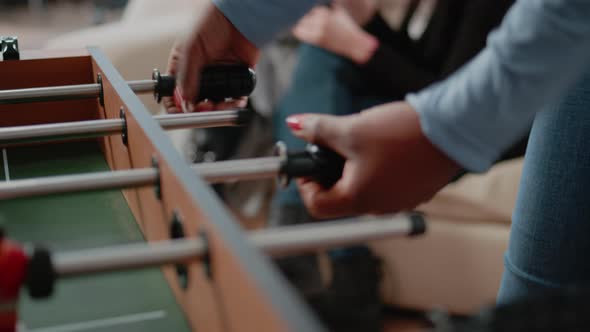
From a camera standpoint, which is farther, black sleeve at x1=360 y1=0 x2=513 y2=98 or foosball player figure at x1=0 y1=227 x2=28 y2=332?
black sleeve at x1=360 y1=0 x2=513 y2=98

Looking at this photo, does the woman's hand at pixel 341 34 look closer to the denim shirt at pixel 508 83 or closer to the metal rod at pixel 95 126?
the metal rod at pixel 95 126

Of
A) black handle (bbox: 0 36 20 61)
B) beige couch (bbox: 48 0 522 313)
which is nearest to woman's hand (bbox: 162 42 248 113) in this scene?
black handle (bbox: 0 36 20 61)

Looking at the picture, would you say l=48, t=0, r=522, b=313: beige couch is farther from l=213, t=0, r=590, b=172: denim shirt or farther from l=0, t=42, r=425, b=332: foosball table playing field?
l=213, t=0, r=590, b=172: denim shirt

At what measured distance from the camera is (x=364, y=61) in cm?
192

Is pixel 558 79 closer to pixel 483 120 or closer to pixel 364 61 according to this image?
pixel 483 120

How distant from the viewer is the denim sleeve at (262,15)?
92cm

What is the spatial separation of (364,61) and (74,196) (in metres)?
1.09

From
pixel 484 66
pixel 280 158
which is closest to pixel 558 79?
pixel 484 66

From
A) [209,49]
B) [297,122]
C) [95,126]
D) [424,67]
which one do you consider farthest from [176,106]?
[424,67]

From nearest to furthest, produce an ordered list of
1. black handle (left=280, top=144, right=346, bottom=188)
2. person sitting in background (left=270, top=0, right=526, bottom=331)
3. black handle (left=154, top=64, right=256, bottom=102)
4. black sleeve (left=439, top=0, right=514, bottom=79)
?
1. black handle (left=280, top=144, right=346, bottom=188)
2. black handle (left=154, top=64, right=256, bottom=102)
3. black sleeve (left=439, top=0, right=514, bottom=79)
4. person sitting in background (left=270, top=0, right=526, bottom=331)

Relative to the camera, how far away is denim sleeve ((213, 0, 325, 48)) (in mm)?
921

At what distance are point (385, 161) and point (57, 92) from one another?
555 millimetres

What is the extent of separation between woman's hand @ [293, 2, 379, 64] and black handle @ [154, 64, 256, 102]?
0.91 m

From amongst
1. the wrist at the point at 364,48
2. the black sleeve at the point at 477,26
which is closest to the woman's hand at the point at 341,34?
the wrist at the point at 364,48
